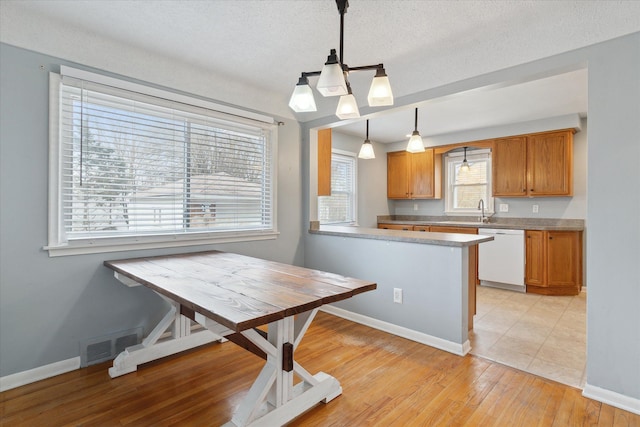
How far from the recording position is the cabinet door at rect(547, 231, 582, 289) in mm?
4195

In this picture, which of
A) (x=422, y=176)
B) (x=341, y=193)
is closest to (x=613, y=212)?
(x=341, y=193)

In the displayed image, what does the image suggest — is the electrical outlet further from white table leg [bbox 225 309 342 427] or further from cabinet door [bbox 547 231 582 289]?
cabinet door [bbox 547 231 582 289]

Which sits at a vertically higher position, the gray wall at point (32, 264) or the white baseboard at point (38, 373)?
the gray wall at point (32, 264)

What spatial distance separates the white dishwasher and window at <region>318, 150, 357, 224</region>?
2.04m

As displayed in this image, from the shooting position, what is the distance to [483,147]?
16.7 ft

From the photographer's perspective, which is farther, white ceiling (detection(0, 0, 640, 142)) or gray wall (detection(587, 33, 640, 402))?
white ceiling (detection(0, 0, 640, 142))

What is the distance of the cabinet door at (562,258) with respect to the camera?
13.8 ft

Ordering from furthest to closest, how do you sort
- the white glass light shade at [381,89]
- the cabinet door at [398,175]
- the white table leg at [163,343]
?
the cabinet door at [398,175]
the white table leg at [163,343]
the white glass light shade at [381,89]

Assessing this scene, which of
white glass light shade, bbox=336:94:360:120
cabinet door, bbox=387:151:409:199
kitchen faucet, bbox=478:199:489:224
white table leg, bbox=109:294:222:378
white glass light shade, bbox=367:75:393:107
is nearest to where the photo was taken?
white glass light shade, bbox=367:75:393:107

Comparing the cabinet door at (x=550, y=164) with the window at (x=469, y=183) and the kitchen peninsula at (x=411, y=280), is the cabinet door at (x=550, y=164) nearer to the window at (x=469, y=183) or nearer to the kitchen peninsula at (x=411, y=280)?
the window at (x=469, y=183)

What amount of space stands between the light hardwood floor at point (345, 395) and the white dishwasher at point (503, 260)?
98.6 inches

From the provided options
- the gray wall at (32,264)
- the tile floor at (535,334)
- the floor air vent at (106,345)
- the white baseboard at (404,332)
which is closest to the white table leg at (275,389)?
the white baseboard at (404,332)

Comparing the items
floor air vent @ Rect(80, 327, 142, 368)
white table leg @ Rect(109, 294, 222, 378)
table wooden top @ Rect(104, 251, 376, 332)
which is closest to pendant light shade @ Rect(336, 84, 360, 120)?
table wooden top @ Rect(104, 251, 376, 332)

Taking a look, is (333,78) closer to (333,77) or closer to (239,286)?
(333,77)
